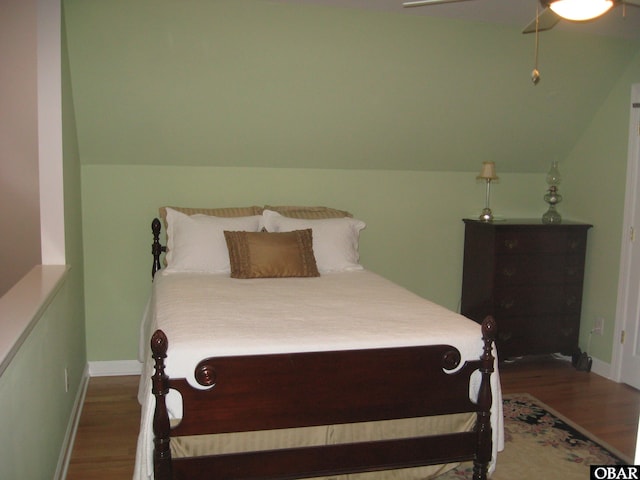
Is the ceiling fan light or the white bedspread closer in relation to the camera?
the ceiling fan light

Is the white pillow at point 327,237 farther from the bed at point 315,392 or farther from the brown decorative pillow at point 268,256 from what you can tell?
the bed at point 315,392

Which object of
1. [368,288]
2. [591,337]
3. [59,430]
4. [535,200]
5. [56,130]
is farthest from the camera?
[535,200]

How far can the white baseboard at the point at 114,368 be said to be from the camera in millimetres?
3605

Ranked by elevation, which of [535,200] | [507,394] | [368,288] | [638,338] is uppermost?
[535,200]

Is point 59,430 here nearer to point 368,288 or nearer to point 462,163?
point 368,288

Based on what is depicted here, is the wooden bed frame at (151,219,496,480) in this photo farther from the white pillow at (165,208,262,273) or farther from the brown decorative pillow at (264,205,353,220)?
the brown decorative pillow at (264,205,353,220)

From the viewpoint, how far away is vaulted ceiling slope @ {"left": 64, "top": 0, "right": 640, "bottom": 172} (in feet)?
9.51

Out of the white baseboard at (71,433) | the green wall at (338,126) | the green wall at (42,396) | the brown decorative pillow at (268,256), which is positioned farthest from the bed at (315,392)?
the green wall at (338,126)

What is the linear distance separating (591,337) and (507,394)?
935 millimetres

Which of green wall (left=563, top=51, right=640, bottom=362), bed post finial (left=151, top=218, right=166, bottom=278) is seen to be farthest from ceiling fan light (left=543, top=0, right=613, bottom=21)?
bed post finial (left=151, top=218, right=166, bottom=278)

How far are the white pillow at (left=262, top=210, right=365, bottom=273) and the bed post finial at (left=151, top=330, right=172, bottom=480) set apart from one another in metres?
1.61

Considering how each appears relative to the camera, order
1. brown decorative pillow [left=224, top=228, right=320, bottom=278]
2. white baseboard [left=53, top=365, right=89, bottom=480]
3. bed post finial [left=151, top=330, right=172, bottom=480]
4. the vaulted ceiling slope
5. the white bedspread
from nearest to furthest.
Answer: bed post finial [left=151, top=330, right=172, bottom=480] < the white bedspread < white baseboard [left=53, top=365, right=89, bottom=480] < the vaulted ceiling slope < brown decorative pillow [left=224, top=228, right=320, bottom=278]

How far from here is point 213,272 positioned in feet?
10.3

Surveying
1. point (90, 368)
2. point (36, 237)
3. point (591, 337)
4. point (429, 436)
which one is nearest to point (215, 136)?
Result: point (36, 237)
